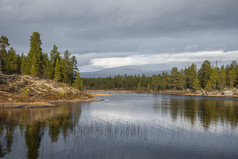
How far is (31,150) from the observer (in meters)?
20.5

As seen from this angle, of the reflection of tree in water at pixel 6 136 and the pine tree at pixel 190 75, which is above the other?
the pine tree at pixel 190 75

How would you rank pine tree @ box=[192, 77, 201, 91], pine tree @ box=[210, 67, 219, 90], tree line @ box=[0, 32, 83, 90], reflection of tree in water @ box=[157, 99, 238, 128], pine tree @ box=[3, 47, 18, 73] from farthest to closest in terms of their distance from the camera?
pine tree @ box=[192, 77, 201, 91] → pine tree @ box=[210, 67, 219, 90] → pine tree @ box=[3, 47, 18, 73] → tree line @ box=[0, 32, 83, 90] → reflection of tree in water @ box=[157, 99, 238, 128]

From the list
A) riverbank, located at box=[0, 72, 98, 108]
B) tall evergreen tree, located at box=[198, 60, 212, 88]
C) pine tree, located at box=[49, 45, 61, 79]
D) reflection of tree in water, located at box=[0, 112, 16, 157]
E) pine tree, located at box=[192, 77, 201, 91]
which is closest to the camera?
reflection of tree in water, located at box=[0, 112, 16, 157]

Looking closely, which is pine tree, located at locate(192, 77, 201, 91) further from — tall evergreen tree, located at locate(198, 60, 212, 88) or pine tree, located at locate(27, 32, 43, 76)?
pine tree, located at locate(27, 32, 43, 76)

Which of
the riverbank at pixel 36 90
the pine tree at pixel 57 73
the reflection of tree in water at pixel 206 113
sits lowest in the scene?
the reflection of tree in water at pixel 206 113

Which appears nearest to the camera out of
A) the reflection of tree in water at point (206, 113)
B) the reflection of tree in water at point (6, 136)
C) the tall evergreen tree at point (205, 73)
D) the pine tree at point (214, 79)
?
the reflection of tree in water at point (6, 136)

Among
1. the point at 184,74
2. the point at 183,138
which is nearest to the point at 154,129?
the point at 183,138

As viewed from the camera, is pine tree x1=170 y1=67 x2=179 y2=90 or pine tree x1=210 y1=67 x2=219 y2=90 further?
pine tree x1=170 y1=67 x2=179 y2=90

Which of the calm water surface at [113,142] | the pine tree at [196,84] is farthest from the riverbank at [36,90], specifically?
the pine tree at [196,84]

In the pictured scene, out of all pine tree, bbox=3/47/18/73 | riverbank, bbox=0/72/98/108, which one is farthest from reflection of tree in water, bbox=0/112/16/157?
pine tree, bbox=3/47/18/73

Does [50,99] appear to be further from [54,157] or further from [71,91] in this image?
[54,157]

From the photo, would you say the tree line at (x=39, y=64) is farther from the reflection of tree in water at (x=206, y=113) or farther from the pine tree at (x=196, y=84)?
the pine tree at (x=196, y=84)

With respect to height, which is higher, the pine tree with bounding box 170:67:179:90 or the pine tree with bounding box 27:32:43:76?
the pine tree with bounding box 27:32:43:76

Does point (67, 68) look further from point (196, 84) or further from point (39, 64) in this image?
point (196, 84)
